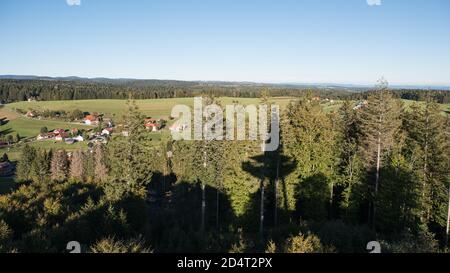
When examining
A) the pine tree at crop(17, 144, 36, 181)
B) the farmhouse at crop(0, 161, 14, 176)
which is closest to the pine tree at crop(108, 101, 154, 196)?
the pine tree at crop(17, 144, 36, 181)

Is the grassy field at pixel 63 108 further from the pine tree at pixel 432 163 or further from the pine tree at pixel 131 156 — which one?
the pine tree at pixel 432 163

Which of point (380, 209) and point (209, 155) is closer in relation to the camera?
point (380, 209)

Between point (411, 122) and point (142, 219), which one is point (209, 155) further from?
point (411, 122)

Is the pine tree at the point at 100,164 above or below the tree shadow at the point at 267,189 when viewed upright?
below

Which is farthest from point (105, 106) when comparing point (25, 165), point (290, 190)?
point (290, 190)

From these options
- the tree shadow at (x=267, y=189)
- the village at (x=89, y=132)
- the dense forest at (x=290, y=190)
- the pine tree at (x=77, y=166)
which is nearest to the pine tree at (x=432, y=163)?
the dense forest at (x=290, y=190)

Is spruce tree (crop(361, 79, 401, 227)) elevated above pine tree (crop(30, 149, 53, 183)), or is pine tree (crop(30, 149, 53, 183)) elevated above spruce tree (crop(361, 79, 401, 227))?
spruce tree (crop(361, 79, 401, 227))

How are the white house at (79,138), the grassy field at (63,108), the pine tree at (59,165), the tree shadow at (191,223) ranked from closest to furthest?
1. the tree shadow at (191,223)
2. the pine tree at (59,165)
3. the grassy field at (63,108)
4. the white house at (79,138)

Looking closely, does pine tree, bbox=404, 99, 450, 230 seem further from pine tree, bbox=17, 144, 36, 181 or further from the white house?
the white house

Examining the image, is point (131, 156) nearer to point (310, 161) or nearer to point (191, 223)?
point (191, 223)
